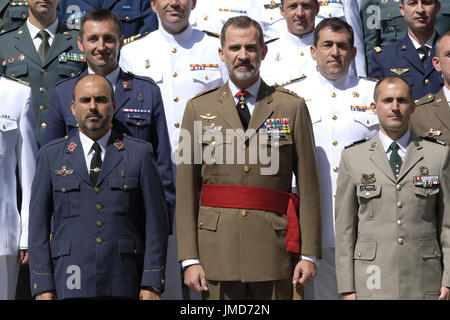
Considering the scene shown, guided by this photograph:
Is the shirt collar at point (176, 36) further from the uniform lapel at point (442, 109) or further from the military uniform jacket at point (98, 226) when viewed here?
the uniform lapel at point (442, 109)

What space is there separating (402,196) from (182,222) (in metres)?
1.41

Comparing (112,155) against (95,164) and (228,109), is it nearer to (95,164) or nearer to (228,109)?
(95,164)

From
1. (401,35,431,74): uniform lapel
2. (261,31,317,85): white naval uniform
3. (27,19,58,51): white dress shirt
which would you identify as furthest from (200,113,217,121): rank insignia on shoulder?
(401,35,431,74): uniform lapel

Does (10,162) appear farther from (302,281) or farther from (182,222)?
(302,281)

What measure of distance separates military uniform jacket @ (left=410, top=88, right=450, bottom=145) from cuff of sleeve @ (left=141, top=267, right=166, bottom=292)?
87.3 inches

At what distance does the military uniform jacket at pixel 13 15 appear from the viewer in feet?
28.3

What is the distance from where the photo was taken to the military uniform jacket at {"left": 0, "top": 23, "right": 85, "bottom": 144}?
769 centimetres

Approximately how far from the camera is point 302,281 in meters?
6.31

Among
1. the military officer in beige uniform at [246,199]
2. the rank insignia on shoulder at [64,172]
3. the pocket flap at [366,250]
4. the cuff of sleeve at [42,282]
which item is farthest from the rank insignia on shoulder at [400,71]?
the cuff of sleeve at [42,282]

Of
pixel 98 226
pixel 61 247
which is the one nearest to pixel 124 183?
pixel 98 226

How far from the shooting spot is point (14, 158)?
729 centimetres

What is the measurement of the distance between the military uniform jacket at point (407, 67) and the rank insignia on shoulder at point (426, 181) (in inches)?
66.0

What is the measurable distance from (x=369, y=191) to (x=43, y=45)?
2.88m
